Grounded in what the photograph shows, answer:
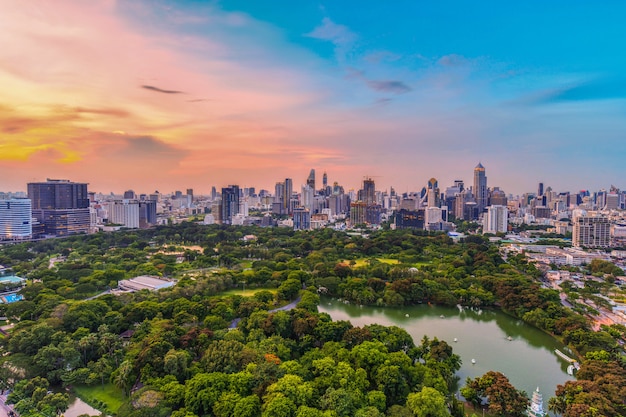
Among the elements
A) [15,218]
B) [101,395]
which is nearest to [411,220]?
[101,395]

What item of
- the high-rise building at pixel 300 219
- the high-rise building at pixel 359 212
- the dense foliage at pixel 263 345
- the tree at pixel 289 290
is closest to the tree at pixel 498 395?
the dense foliage at pixel 263 345

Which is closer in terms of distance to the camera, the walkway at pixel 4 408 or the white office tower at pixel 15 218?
the walkway at pixel 4 408

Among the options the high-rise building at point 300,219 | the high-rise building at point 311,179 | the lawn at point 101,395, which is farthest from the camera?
the high-rise building at point 311,179

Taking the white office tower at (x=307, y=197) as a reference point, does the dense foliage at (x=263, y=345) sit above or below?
below

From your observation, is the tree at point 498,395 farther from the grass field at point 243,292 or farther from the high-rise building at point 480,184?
the high-rise building at point 480,184

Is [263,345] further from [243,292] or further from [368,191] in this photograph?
[368,191]

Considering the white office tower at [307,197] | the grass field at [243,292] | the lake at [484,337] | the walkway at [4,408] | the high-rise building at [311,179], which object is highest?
the high-rise building at [311,179]

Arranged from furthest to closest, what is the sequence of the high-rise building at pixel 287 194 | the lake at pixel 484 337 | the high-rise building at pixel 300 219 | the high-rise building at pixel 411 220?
the high-rise building at pixel 287 194 < the high-rise building at pixel 411 220 < the high-rise building at pixel 300 219 < the lake at pixel 484 337
